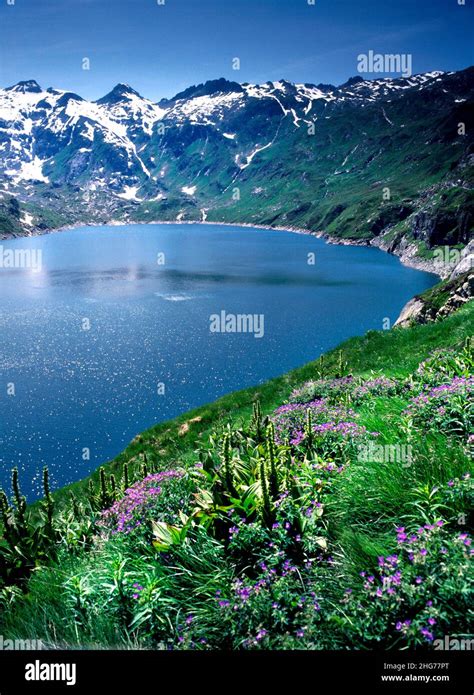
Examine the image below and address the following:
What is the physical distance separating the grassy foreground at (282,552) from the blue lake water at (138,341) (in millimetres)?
33925

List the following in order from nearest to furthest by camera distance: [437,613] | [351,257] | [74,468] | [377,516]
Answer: [437,613], [377,516], [74,468], [351,257]

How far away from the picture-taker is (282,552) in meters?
5.32

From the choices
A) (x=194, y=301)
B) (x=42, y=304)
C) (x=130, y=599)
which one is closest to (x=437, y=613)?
(x=130, y=599)

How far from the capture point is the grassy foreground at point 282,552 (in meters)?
4.32

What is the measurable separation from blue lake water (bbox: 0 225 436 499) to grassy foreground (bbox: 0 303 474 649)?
111 feet

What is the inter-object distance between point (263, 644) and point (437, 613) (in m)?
1.70

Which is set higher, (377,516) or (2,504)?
(377,516)

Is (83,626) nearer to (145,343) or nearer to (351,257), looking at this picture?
(145,343)

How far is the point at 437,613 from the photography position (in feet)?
12.9
